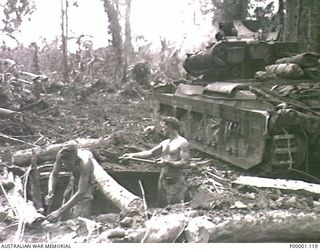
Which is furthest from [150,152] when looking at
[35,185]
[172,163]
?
[35,185]

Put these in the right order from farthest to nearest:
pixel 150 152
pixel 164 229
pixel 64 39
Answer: pixel 64 39 < pixel 150 152 < pixel 164 229

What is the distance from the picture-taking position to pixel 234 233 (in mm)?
2570

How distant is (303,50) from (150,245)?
2.89 metres

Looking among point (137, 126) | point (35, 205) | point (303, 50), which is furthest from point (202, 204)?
point (303, 50)

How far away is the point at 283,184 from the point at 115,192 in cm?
102

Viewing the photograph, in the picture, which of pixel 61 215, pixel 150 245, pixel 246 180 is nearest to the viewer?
pixel 150 245

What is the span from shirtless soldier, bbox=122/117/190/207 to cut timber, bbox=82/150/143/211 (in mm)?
271

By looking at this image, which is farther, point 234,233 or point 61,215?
point 61,215

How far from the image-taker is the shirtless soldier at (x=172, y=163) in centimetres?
313

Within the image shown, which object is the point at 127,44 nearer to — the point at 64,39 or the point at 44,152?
the point at 64,39

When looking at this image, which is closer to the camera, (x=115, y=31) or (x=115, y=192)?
(x=115, y=192)

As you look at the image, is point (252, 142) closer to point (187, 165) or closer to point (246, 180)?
point (246, 180)

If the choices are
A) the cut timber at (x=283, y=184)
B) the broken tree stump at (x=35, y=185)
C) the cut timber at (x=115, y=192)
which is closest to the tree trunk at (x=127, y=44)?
the cut timber at (x=115, y=192)

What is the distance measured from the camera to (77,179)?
120 inches
